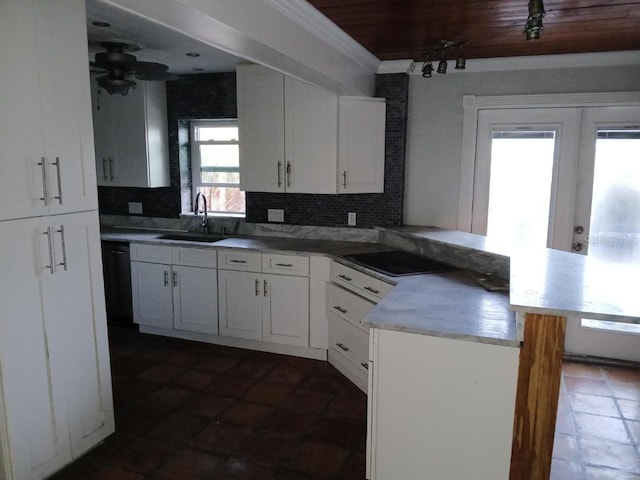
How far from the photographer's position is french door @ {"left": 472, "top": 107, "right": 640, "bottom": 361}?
3.57m

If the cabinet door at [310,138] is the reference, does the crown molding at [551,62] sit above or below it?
above

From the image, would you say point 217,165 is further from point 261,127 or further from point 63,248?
point 63,248

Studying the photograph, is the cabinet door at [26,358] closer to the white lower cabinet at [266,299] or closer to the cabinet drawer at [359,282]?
the white lower cabinet at [266,299]

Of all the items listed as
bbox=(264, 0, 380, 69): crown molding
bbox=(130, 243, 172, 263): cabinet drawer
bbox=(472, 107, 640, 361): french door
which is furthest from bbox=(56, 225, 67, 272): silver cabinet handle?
bbox=(472, 107, 640, 361): french door

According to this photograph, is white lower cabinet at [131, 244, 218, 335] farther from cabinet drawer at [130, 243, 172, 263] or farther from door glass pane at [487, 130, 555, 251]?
door glass pane at [487, 130, 555, 251]

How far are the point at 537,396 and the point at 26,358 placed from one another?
217 centimetres

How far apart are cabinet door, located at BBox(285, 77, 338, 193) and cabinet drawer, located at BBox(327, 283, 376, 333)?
0.84 metres

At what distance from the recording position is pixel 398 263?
3.21m

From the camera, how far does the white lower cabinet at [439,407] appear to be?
1.83 metres

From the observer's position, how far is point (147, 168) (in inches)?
170

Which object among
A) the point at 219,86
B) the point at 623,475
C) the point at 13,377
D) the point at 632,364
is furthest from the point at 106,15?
the point at 632,364

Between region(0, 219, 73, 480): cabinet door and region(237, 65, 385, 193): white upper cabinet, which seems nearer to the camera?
region(0, 219, 73, 480): cabinet door

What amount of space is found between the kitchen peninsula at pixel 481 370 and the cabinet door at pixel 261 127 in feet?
6.47

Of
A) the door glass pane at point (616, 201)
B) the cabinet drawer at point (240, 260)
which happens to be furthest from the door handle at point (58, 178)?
the door glass pane at point (616, 201)
